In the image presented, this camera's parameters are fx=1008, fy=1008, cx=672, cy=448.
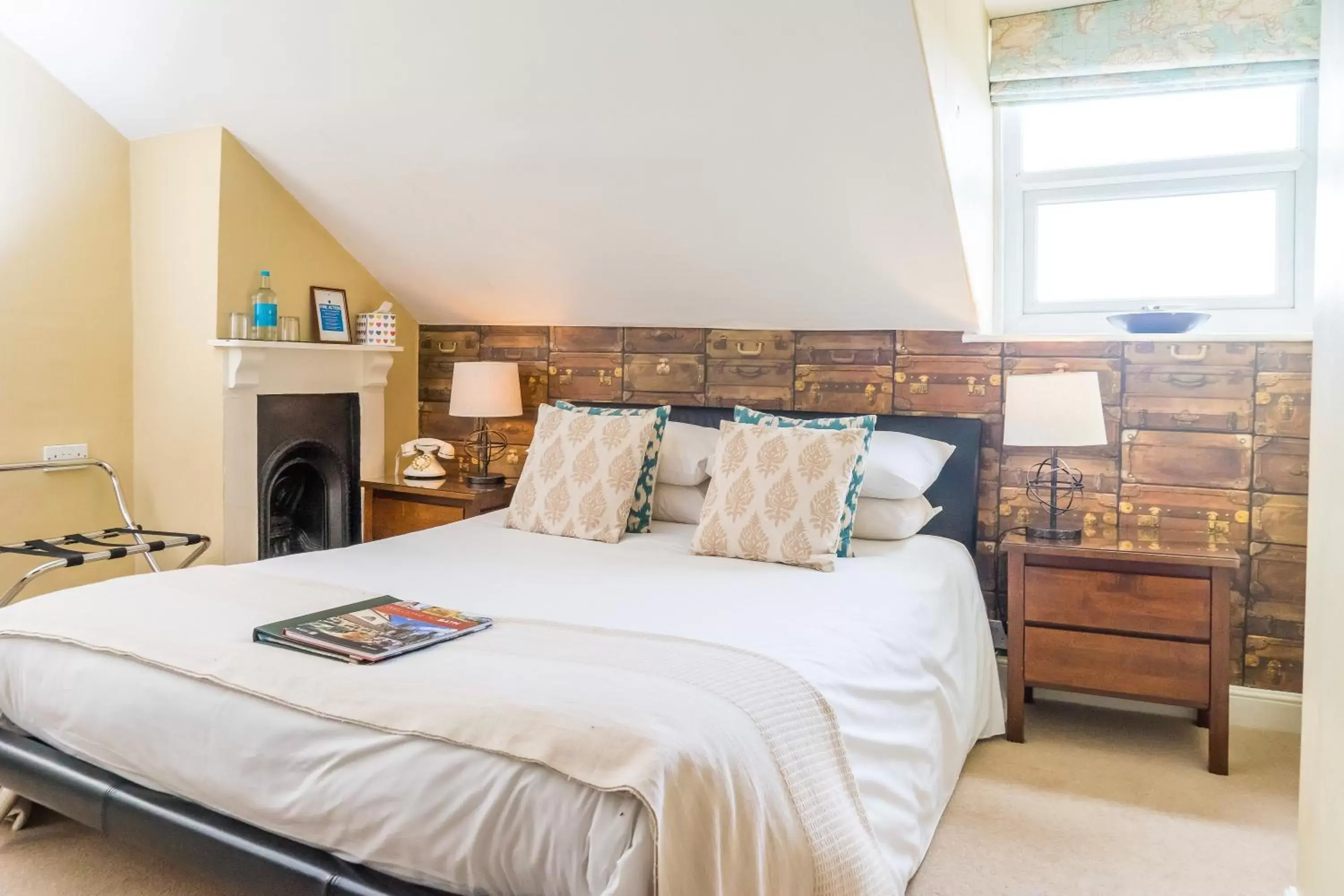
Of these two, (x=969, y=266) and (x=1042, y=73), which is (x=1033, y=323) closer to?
(x=969, y=266)

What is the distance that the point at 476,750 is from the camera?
1.58 metres

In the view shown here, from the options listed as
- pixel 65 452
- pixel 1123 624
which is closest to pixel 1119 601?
pixel 1123 624

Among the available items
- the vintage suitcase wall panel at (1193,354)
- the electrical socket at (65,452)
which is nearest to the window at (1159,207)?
the vintage suitcase wall panel at (1193,354)

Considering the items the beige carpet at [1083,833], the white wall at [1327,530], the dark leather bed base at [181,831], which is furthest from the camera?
the beige carpet at [1083,833]

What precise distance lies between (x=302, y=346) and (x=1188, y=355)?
124 inches

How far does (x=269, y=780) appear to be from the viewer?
68.4 inches

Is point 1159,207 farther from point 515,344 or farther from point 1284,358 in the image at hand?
point 515,344

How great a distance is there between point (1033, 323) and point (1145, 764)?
5.16ft

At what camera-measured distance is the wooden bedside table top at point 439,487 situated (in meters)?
3.97

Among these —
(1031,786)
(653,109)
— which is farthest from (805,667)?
(653,109)

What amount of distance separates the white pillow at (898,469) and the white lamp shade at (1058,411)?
0.27 meters

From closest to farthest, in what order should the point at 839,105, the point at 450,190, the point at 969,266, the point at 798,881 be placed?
the point at 798,881 < the point at 839,105 < the point at 969,266 < the point at 450,190

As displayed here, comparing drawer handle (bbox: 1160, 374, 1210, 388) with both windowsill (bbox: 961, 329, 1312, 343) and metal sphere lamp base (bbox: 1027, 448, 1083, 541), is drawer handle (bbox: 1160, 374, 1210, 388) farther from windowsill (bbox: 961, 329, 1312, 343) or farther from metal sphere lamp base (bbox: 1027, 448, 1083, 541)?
metal sphere lamp base (bbox: 1027, 448, 1083, 541)

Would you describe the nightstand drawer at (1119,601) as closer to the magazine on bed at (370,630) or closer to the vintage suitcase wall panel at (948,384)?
the vintage suitcase wall panel at (948,384)
